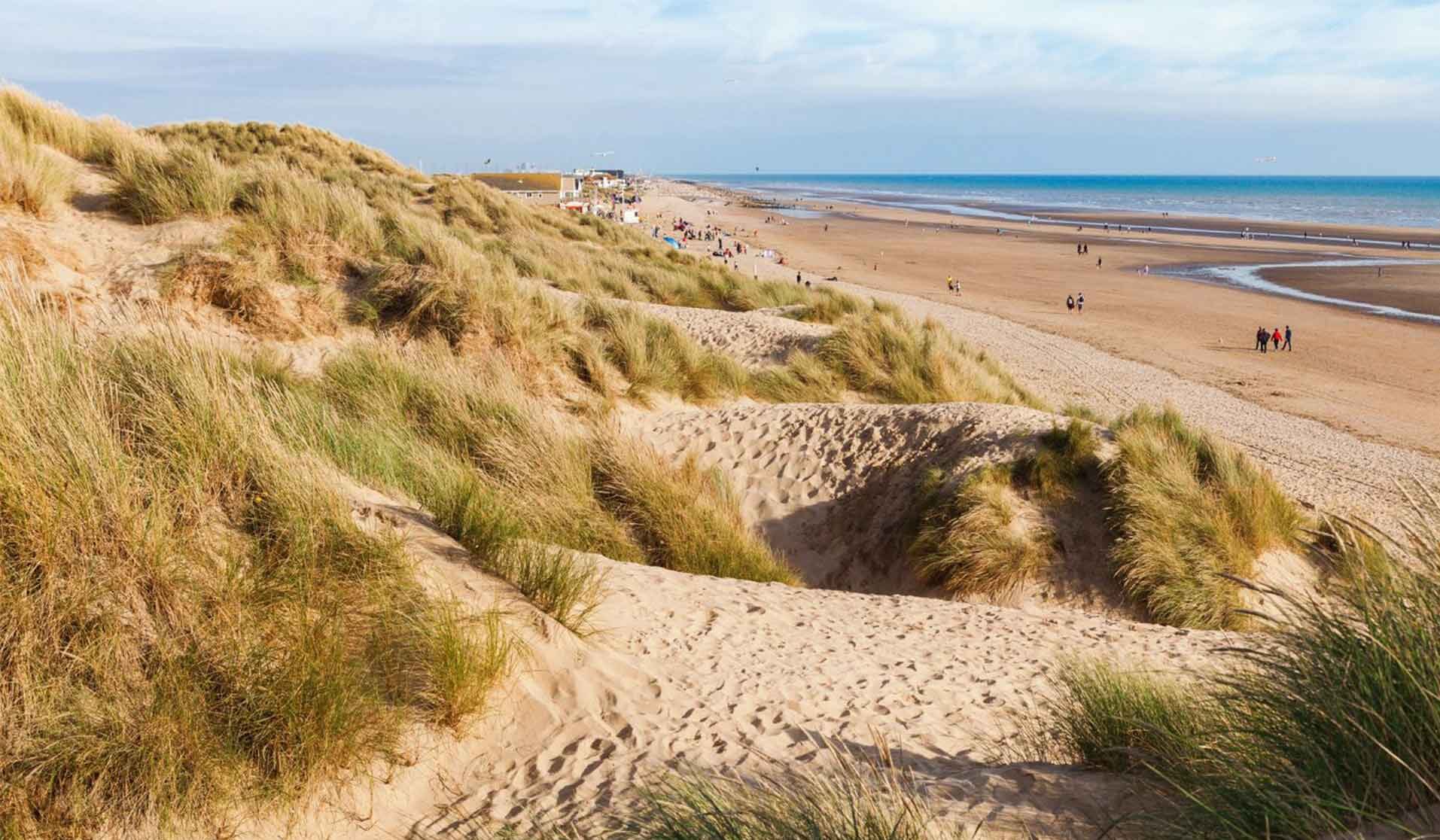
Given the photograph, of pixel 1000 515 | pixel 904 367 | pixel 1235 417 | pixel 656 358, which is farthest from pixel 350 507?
pixel 1235 417

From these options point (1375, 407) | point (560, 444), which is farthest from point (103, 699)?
point (1375, 407)

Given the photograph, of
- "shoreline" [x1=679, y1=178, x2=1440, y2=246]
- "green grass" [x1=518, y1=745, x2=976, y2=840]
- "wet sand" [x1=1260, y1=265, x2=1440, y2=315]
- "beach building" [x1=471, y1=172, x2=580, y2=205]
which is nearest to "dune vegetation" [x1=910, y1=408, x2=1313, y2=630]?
"green grass" [x1=518, y1=745, x2=976, y2=840]

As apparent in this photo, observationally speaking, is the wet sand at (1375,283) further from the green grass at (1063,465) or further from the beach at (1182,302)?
the green grass at (1063,465)

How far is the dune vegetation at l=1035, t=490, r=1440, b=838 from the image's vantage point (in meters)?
2.30

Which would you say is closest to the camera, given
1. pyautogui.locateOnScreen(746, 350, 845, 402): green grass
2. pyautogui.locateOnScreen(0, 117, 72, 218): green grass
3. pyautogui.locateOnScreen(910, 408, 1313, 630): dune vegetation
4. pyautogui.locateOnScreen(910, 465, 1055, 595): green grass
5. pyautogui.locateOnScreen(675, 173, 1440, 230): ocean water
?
pyautogui.locateOnScreen(910, 408, 1313, 630): dune vegetation

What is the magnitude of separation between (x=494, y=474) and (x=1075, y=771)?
4829 millimetres

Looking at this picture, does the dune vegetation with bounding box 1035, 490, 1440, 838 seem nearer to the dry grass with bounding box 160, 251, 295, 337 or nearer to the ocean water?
the dry grass with bounding box 160, 251, 295, 337

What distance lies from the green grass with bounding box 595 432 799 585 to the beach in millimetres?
14404

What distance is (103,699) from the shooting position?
3002 millimetres

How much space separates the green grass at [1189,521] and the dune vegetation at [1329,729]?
444cm

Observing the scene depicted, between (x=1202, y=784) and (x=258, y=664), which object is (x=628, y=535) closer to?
(x=258, y=664)

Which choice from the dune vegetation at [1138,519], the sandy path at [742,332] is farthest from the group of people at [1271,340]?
the dune vegetation at [1138,519]

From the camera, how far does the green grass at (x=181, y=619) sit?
2902 millimetres

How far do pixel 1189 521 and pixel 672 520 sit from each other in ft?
14.6
